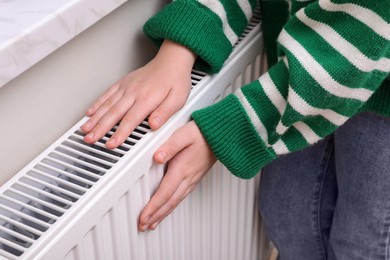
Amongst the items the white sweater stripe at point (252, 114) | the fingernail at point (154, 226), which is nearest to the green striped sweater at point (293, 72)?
the white sweater stripe at point (252, 114)

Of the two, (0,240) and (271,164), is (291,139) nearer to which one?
(271,164)

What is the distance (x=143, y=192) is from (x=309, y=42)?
0.23 meters

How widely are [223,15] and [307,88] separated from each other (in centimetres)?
16

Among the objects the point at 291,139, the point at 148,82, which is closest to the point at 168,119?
the point at 148,82

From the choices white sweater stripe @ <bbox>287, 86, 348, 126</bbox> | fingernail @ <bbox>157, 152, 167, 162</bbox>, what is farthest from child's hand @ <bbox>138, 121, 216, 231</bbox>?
white sweater stripe @ <bbox>287, 86, 348, 126</bbox>

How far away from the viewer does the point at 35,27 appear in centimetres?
48

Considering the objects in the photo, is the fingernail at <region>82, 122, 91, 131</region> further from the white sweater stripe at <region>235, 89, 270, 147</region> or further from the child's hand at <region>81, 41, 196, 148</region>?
the white sweater stripe at <region>235, 89, 270, 147</region>

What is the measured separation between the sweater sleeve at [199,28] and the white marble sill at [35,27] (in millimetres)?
112

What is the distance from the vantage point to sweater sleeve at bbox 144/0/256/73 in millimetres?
647

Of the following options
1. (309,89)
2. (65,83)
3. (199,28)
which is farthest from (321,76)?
(65,83)

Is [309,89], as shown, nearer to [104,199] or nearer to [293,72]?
[293,72]

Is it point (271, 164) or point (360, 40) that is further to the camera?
point (271, 164)

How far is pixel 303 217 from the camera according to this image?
88 centimetres

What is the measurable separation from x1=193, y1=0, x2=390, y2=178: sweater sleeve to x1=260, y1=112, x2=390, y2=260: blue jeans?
98 mm
